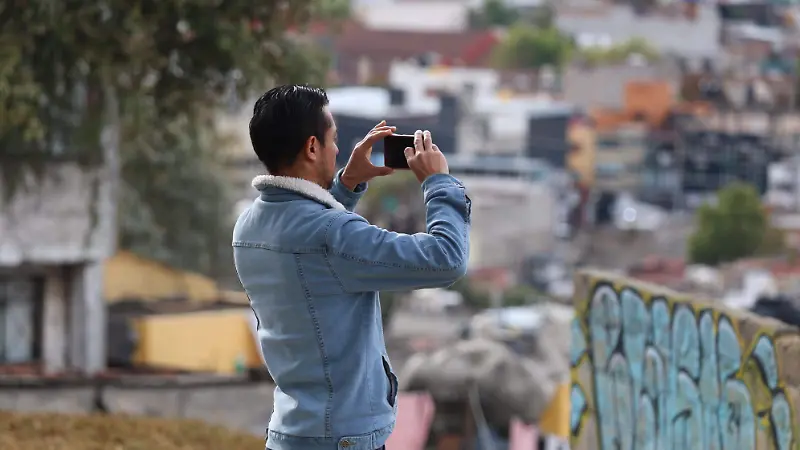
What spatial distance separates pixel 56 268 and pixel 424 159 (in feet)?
50.3

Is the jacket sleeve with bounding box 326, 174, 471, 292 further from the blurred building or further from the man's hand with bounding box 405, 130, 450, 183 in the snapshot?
the blurred building

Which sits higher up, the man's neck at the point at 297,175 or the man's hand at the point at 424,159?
the man's hand at the point at 424,159

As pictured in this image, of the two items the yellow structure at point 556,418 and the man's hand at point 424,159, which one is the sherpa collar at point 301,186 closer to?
the man's hand at point 424,159

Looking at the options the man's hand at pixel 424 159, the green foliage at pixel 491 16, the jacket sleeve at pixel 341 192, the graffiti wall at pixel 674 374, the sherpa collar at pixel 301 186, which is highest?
the green foliage at pixel 491 16

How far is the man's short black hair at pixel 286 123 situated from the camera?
365 centimetres

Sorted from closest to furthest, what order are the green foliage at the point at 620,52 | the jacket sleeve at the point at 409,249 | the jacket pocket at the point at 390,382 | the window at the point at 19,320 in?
the jacket sleeve at the point at 409,249, the jacket pocket at the point at 390,382, the window at the point at 19,320, the green foliage at the point at 620,52

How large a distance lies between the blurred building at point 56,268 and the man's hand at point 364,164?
13.1 m

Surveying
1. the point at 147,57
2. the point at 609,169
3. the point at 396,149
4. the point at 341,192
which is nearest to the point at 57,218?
the point at 147,57

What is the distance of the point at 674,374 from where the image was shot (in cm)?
672

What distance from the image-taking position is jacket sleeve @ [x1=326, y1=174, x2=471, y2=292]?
3547 millimetres

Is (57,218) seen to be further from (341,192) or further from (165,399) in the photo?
(341,192)

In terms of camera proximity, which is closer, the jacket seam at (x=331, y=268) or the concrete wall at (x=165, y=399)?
the jacket seam at (x=331, y=268)

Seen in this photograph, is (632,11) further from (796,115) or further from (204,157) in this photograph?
(204,157)

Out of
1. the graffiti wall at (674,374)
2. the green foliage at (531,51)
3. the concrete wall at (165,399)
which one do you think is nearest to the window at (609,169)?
the green foliage at (531,51)
